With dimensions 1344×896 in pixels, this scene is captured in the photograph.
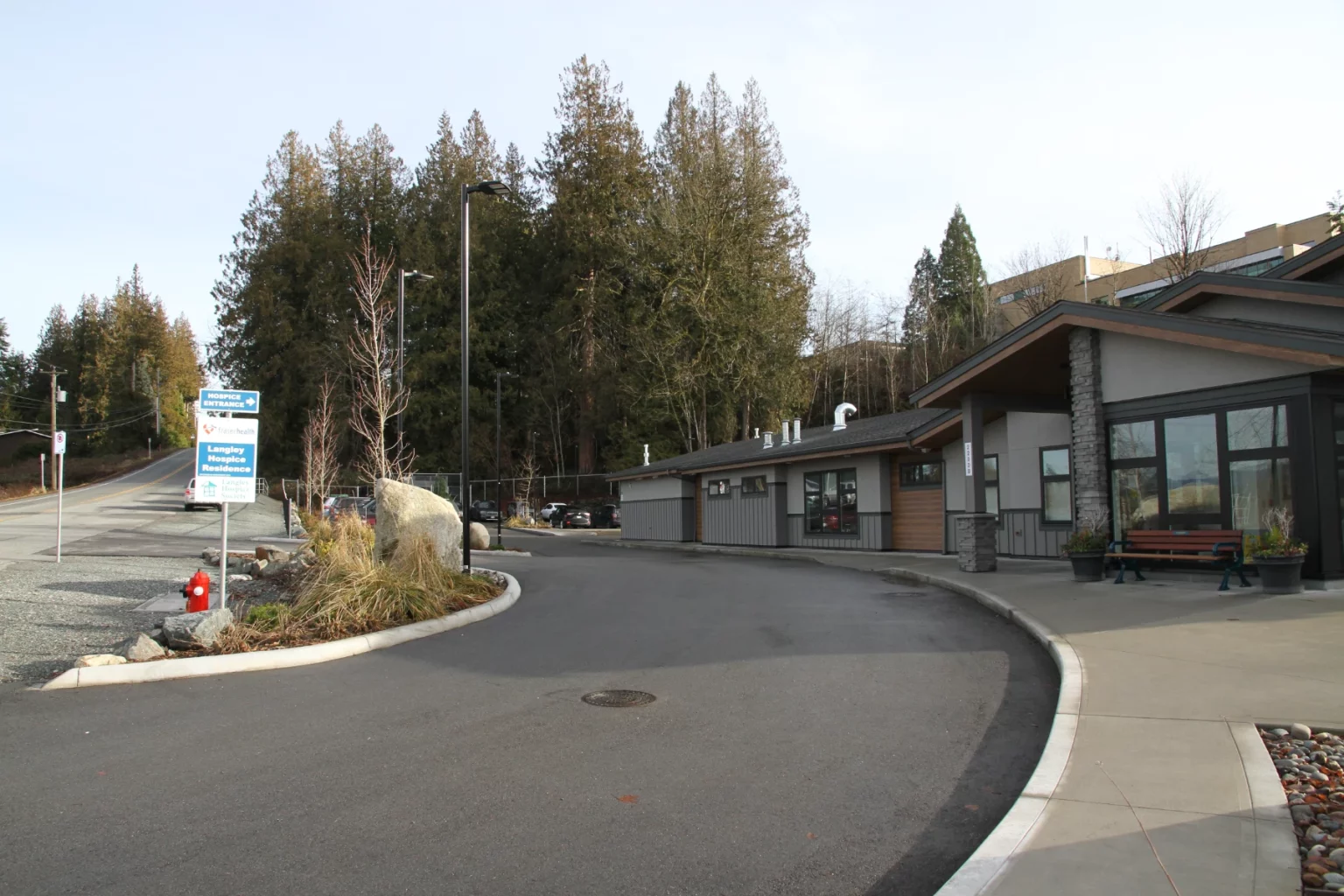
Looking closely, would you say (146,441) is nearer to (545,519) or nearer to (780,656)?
(545,519)

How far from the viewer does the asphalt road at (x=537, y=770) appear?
417cm

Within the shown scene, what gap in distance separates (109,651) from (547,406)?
154 ft

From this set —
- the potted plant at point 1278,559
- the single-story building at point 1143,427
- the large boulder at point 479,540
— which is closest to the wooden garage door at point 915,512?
the single-story building at point 1143,427

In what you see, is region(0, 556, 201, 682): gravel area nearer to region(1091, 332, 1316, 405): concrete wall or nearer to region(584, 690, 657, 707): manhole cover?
region(584, 690, 657, 707): manhole cover

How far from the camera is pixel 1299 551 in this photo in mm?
11664

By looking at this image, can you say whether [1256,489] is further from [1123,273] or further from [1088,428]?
[1123,273]

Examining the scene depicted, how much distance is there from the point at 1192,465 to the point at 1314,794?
1052 centimetres

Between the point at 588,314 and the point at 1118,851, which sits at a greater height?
the point at 588,314

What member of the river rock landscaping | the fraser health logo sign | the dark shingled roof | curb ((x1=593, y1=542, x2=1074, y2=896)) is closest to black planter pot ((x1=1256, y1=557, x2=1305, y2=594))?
curb ((x1=593, y1=542, x2=1074, y2=896))

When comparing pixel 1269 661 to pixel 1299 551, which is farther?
pixel 1299 551

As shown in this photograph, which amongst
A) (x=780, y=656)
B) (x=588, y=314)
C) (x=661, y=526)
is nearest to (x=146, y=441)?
(x=588, y=314)

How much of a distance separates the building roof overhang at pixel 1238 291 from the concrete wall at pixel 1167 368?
144cm

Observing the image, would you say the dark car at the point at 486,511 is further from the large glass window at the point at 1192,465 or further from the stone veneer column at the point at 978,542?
the large glass window at the point at 1192,465

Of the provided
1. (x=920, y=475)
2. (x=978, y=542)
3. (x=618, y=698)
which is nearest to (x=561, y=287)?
(x=920, y=475)
